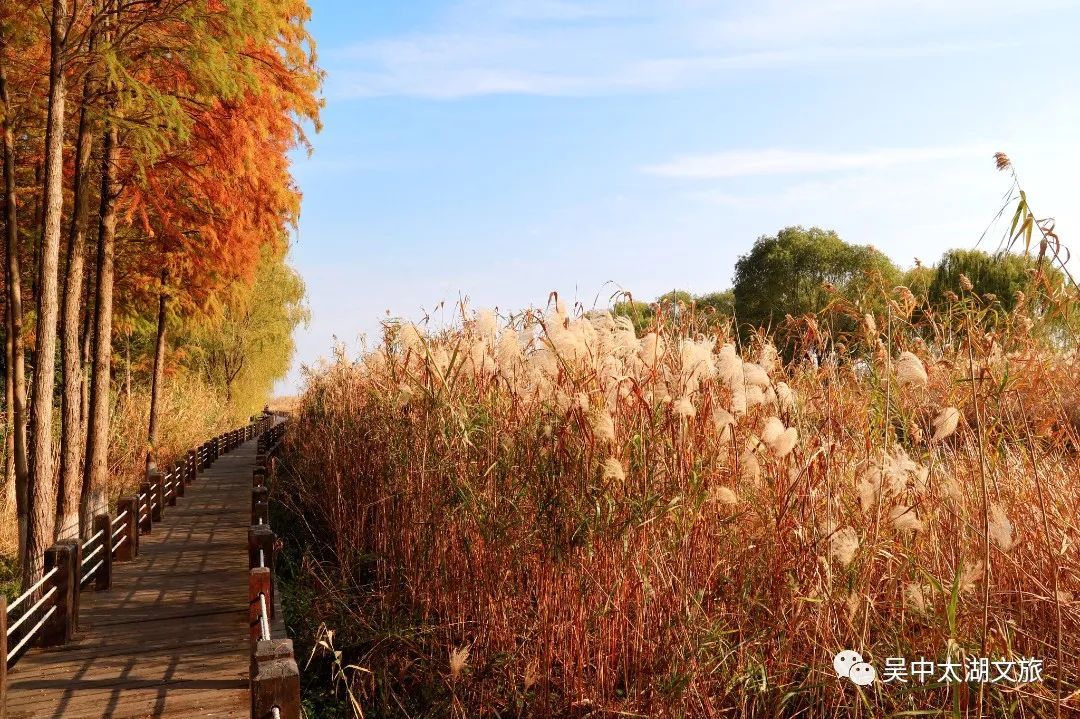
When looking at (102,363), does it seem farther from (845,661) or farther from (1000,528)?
(1000,528)

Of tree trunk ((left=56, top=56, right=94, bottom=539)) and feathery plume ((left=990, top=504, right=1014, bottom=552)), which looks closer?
feathery plume ((left=990, top=504, right=1014, bottom=552))

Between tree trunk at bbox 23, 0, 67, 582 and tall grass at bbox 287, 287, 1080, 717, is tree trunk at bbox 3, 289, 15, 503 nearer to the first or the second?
tree trunk at bbox 23, 0, 67, 582

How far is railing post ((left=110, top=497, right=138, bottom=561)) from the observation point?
887cm

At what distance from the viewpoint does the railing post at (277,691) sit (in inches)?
127

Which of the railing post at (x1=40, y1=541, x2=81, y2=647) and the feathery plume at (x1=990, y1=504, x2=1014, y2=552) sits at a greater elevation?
the feathery plume at (x1=990, y1=504, x2=1014, y2=552)

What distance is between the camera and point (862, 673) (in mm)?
2953

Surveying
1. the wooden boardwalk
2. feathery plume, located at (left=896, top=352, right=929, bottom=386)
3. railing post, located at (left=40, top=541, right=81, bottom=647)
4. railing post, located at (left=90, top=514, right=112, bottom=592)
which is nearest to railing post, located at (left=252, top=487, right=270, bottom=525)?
the wooden boardwalk

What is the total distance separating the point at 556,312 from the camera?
3740mm

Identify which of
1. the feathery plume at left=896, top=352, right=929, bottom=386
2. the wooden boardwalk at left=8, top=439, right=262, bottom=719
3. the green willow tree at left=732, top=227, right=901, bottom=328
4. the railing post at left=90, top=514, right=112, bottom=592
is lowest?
the wooden boardwalk at left=8, top=439, right=262, bottom=719

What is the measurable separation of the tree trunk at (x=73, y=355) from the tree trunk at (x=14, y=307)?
17.7 inches

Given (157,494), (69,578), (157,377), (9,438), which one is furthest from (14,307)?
(157,377)

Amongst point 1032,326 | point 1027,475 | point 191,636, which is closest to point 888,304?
point 1032,326

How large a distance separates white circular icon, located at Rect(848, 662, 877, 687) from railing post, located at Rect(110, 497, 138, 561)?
8.47 m

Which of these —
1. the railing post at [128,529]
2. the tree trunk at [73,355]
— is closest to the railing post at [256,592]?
the railing post at [128,529]
